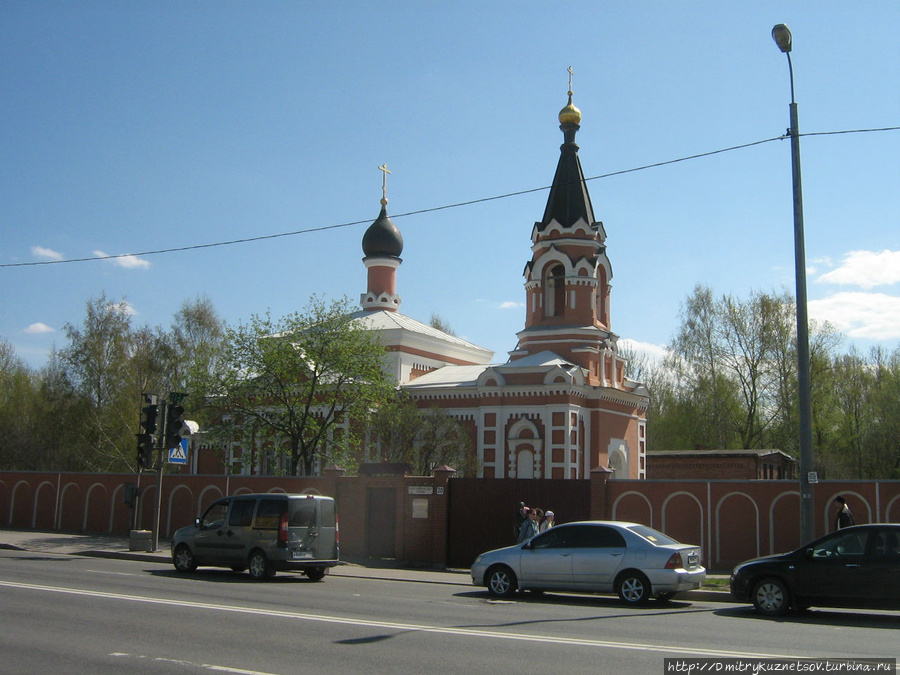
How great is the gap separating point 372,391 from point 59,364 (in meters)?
31.3

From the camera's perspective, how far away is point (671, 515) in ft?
68.0

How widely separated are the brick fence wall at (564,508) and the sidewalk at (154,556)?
79 cm

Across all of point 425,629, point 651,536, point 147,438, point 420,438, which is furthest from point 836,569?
point 420,438

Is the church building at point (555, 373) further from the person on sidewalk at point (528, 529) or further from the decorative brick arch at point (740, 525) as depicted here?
the person on sidewalk at point (528, 529)

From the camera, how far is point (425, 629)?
1055 centimetres

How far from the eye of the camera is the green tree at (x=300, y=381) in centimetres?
2830

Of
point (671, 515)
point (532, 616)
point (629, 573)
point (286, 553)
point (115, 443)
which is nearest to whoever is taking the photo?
point (532, 616)

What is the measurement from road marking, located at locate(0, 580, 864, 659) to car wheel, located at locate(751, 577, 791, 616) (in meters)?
4.16

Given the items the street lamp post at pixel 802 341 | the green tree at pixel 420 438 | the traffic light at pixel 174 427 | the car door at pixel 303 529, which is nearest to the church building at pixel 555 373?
the green tree at pixel 420 438

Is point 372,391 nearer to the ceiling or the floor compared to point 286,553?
nearer to the ceiling

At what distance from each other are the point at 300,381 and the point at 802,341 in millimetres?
17535

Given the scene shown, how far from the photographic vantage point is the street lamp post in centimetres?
1513

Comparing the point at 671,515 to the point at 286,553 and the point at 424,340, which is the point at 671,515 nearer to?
the point at 286,553

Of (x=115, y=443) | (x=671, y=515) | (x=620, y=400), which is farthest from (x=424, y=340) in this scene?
(x=671, y=515)
